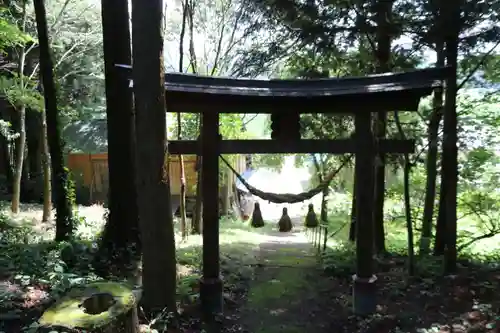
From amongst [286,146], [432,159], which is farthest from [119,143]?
[432,159]

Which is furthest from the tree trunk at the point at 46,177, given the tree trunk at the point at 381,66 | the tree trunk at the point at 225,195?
the tree trunk at the point at 381,66

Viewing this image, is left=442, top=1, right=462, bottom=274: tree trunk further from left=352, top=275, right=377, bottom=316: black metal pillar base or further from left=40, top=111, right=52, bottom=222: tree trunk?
left=40, top=111, right=52, bottom=222: tree trunk

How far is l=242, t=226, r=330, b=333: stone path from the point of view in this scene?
18.8 ft

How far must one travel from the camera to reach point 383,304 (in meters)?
6.13

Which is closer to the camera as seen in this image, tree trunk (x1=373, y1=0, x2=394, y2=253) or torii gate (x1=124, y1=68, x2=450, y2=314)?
torii gate (x1=124, y1=68, x2=450, y2=314)

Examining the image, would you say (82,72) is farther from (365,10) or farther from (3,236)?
(365,10)

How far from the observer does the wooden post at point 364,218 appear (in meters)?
5.77

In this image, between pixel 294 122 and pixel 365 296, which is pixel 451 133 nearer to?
pixel 294 122

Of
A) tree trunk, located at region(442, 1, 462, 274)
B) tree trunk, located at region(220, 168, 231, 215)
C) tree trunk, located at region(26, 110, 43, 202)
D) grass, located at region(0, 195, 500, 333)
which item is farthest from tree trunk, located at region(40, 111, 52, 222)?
tree trunk, located at region(442, 1, 462, 274)

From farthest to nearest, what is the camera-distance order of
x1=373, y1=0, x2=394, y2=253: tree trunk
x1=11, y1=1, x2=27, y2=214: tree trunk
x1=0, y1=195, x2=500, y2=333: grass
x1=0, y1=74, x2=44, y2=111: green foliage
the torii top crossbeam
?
x1=11, y1=1, x2=27, y2=214: tree trunk, x1=0, y1=74, x2=44, y2=111: green foliage, x1=373, y1=0, x2=394, y2=253: tree trunk, the torii top crossbeam, x1=0, y1=195, x2=500, y2=333: grass

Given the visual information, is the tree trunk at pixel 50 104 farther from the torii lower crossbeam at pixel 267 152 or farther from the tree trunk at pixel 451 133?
the tree trunk at pixel 451 133

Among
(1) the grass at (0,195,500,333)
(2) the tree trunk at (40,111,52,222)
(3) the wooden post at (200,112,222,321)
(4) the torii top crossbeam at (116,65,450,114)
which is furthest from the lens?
(2) the tree trunk at (40,111,52,222)

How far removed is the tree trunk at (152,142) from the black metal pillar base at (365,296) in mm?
2747

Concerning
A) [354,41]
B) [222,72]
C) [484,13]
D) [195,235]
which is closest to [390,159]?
[354,41]
